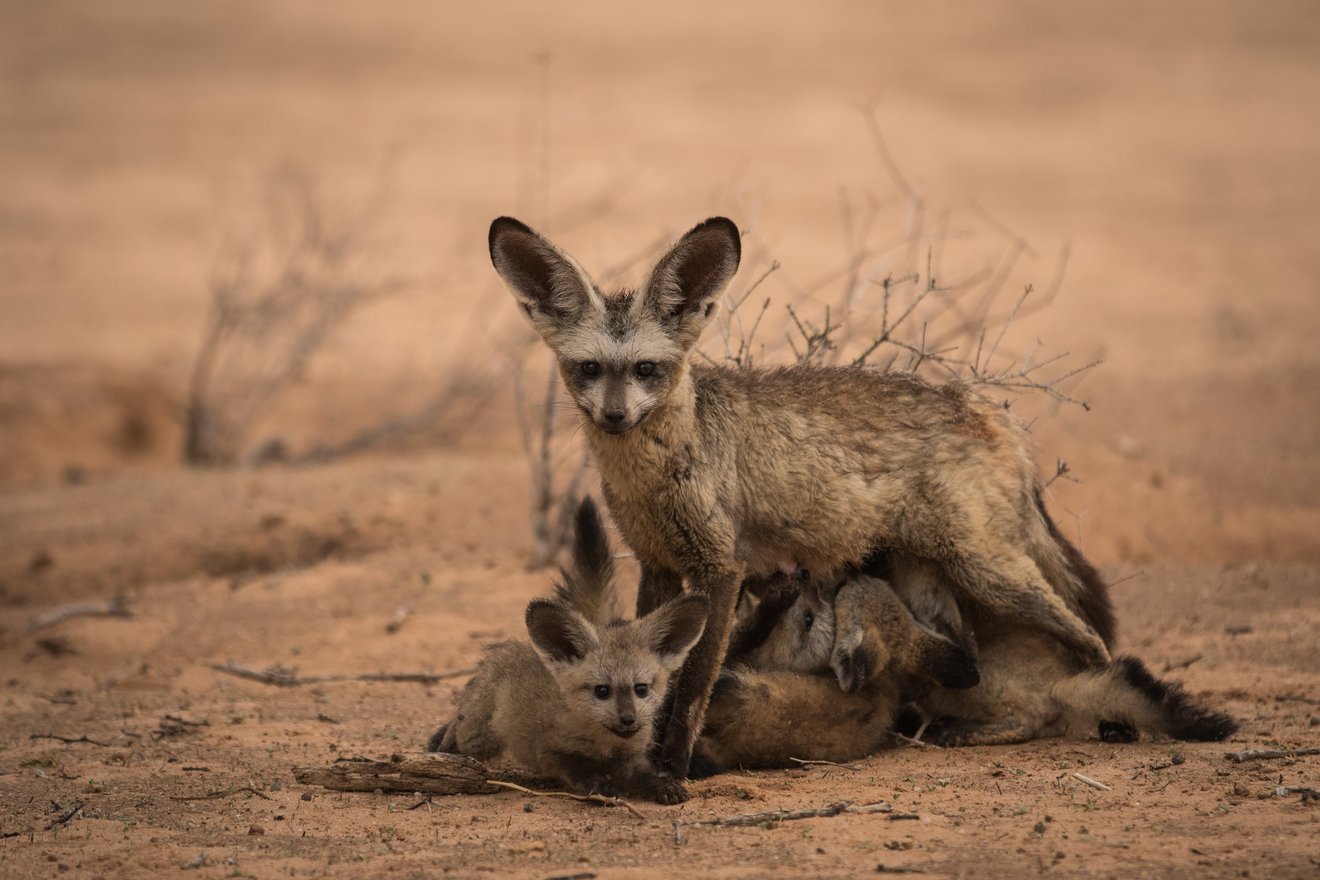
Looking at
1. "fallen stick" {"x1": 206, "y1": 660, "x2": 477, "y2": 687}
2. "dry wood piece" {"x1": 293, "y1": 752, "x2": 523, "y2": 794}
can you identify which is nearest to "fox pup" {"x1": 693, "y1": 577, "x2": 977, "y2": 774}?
"dry wood piece" {"x1": 293, "y1": 752, "x2": 523, "y2": 794}

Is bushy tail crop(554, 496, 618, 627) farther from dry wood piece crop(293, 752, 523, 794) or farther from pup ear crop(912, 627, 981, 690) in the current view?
pup ear crop(912, 627, 981, 690)

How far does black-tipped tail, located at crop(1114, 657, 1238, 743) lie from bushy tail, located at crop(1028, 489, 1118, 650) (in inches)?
23.0

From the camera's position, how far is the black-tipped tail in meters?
5.91

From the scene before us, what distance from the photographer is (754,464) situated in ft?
19.4

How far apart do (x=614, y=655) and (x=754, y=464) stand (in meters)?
0.99

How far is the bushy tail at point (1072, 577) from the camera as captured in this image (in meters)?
6.45

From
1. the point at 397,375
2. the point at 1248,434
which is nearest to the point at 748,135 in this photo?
the point at 397,375

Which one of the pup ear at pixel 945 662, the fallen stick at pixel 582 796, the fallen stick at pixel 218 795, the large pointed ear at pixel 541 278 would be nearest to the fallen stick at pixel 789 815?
the fallen stick at pixel 582 796

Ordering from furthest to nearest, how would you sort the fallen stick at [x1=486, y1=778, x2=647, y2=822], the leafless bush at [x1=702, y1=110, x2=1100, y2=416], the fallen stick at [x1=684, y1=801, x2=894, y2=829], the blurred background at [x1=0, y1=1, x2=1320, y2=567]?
the blurred background at [x1=0, y1=1, x2=1320, y2=567]
the leafless bush at [x1=702, y1=110, x2=1100, y2=416]
the fallen stick at [x1=486, y1=778, x2=647, y2=822]
the fallen stick at [x1=684, y1=801, x2=894, y2=829]

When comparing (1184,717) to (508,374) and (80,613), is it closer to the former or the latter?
(80,613)

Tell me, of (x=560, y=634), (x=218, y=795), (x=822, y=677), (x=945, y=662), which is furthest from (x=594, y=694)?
(x=945, y=662)

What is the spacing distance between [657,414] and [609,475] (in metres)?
0.34

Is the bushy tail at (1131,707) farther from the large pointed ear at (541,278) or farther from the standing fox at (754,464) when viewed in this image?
the large pointed ear at (541,278)

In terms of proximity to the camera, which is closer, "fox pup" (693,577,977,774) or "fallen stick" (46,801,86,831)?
"fallen stick" (46,801,86,831)
